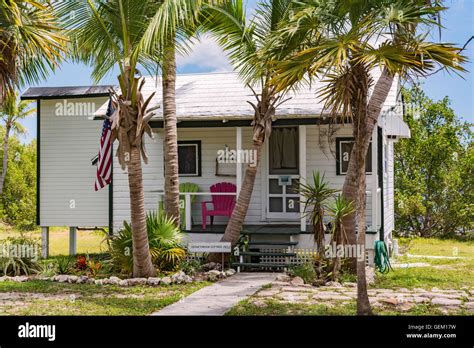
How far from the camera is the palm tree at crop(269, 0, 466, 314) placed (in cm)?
760

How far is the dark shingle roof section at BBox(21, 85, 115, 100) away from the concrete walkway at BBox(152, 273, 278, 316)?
7.72 metres

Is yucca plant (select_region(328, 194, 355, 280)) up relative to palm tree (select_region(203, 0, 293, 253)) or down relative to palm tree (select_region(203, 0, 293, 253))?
down

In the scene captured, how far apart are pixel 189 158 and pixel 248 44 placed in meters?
4.40

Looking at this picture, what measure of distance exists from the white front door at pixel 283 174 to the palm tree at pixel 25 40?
5921mm

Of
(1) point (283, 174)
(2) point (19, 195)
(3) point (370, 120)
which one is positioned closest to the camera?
(3) point (370, 120)

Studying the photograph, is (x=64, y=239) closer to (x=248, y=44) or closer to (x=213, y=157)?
(x=213, y=157)

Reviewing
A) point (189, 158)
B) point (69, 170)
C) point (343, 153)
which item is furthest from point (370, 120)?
point (69, 170)

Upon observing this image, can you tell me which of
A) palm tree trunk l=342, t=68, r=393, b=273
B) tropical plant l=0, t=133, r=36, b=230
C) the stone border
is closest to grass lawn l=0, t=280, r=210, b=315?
the stone border

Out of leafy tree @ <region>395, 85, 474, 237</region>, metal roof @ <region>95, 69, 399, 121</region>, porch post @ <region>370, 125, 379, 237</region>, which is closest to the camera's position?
porch post @ <region>370, 125, 379, 237</region>

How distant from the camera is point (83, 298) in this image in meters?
9.88

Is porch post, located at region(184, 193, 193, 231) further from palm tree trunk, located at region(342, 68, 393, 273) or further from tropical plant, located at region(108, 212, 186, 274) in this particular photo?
palm tree trunk, located at region(342, 68, 393, 273)

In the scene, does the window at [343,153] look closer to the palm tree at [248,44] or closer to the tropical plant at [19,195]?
the palm tree at [248,44]

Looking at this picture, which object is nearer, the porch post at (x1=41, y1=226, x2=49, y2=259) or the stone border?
the stone border

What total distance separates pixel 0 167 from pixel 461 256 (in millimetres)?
21432
